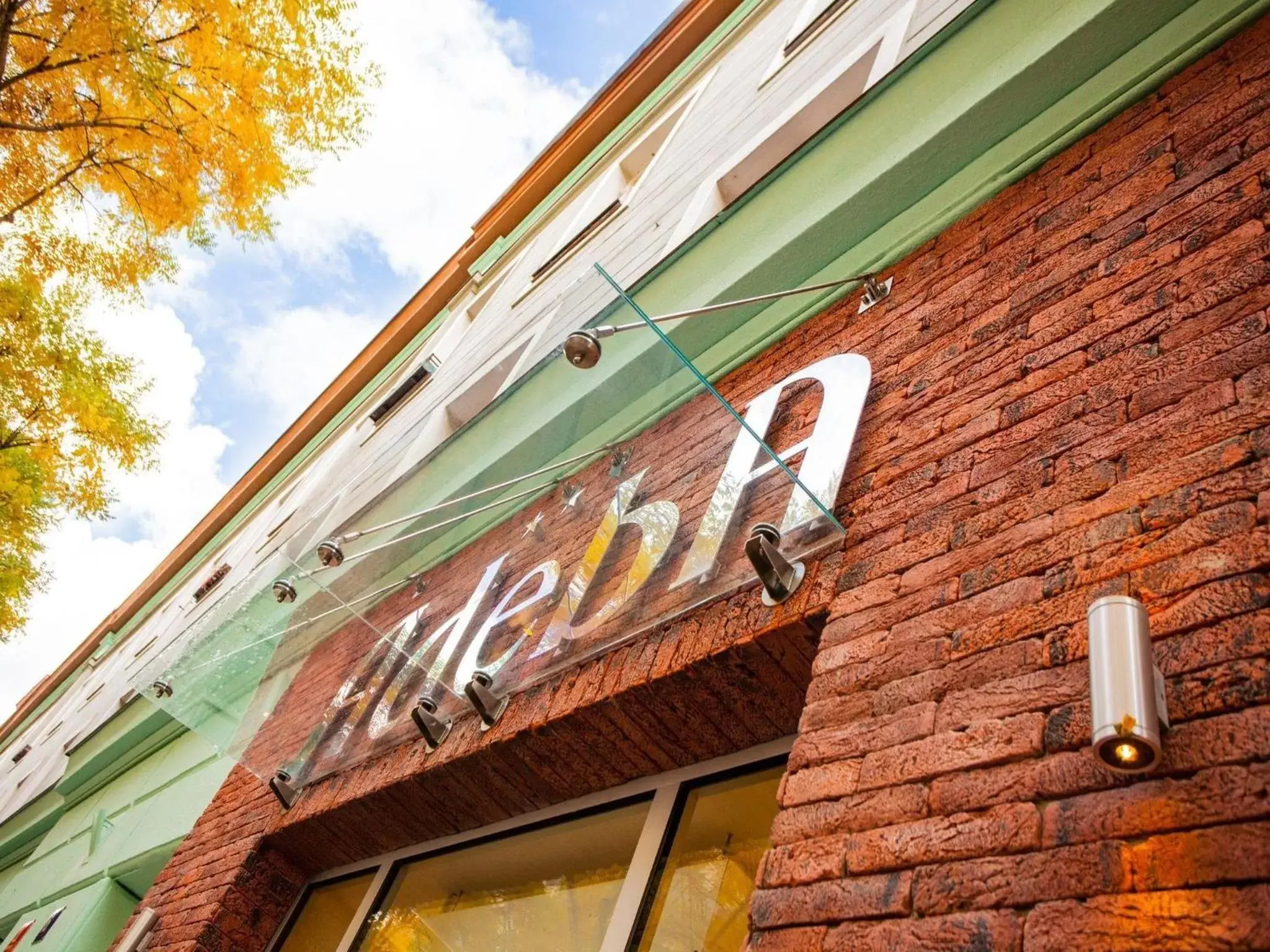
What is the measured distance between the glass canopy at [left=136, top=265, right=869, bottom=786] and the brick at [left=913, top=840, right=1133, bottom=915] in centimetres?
93

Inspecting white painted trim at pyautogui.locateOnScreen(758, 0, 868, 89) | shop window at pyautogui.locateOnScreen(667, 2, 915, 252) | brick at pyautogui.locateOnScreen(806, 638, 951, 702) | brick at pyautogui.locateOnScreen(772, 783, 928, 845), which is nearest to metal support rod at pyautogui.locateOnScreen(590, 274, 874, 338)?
brick at pyautogui.locateOnScreen(806, 638, 951, 702)

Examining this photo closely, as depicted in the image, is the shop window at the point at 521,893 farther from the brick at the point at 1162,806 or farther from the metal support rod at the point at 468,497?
the brick at the point at 1162,806

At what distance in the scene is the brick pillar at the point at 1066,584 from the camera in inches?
45.5

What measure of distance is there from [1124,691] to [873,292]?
206cm

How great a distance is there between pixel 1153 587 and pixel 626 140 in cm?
910

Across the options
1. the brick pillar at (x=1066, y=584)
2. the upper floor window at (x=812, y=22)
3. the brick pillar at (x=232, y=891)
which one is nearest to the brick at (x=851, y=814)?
the brick pillar at (x=1066, y=584)

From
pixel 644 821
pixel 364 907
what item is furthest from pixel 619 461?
pixel 364 907

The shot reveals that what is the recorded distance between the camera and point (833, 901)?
140 centimetres

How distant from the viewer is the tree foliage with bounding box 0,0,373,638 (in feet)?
23.3

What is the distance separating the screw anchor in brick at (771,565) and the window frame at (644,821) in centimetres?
46

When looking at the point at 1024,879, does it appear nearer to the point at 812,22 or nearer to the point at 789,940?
the point at 789,940

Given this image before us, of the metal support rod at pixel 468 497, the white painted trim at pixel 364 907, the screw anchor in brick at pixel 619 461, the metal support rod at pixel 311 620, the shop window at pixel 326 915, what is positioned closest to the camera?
the screw anchor in brick at pixel 619 461

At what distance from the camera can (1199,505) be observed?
1.46 m

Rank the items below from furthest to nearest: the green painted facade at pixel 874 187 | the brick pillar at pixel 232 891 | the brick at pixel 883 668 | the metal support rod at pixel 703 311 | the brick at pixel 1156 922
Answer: the brick pillar at pixel 232 891
the green painted facade at pixel 874 187
the metal support rod at pixel 703 311
the brick at pixel 883 668
the brick at pixel 1156 922
